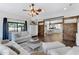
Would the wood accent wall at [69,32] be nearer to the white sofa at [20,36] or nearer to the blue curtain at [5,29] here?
the white sofa at [20,36]

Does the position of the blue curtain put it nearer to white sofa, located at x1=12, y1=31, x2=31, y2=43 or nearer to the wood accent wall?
white sofa, located at x1=12, y1=31, x2=31, y2=43

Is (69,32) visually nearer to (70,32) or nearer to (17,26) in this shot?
(70,32)

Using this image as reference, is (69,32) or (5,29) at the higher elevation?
(5,29)

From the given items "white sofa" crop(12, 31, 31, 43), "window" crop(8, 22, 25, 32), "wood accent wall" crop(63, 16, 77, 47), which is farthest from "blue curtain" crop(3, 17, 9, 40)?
"wood accent wall" crop(63, 16, 77, 47)

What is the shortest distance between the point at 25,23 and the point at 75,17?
12.5 ft

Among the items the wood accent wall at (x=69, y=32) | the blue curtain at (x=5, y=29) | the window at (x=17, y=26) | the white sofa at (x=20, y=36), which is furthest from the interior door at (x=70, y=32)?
the blue curtain at (x=5, y=29)

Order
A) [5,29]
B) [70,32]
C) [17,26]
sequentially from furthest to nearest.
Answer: [70,32] < [5,29] < [17,26]

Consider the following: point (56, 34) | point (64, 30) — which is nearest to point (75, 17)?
point (64, 30)

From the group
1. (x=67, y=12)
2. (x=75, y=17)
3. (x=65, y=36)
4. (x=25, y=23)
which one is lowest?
(x=65, y=36)

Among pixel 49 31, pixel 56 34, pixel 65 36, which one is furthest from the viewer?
pixel 49 31

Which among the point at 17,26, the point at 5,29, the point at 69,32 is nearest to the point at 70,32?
the point at 69,32
